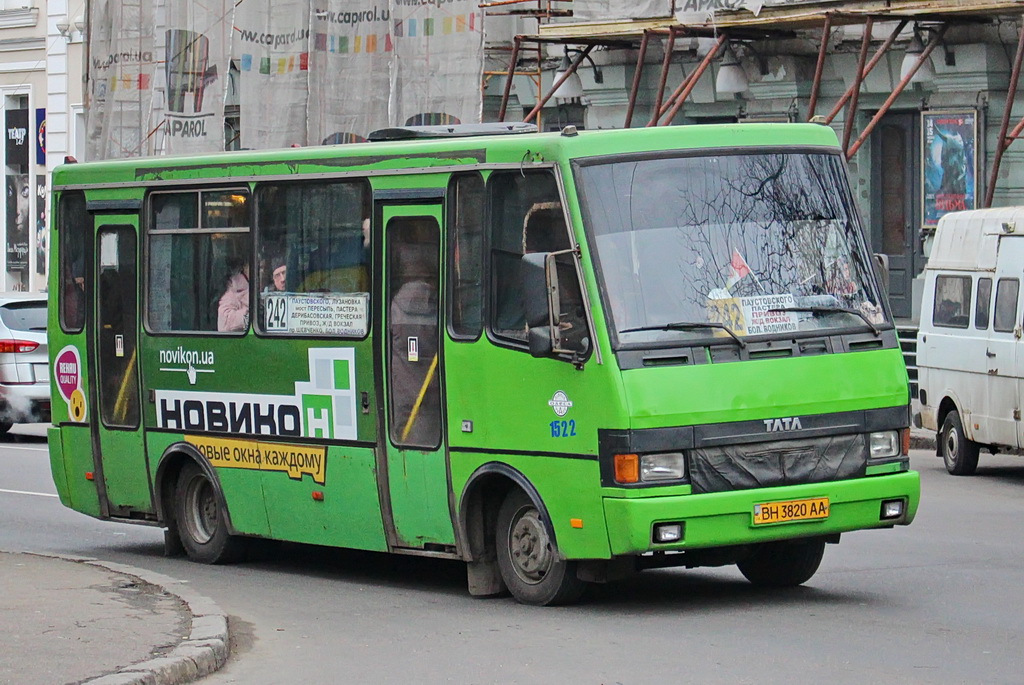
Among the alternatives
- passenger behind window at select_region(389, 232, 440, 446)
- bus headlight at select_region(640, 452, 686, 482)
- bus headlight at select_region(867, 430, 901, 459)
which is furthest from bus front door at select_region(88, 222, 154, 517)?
bus headlight at select_region(867, 430, 901, 459)

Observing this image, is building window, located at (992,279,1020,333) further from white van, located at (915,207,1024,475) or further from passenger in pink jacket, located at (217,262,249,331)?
passenger in pink jacket, located at (217,262,249,331)

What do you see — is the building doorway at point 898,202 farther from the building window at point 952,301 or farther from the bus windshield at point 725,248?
the bus windshield at point 725,248

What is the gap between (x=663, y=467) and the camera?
385 inches

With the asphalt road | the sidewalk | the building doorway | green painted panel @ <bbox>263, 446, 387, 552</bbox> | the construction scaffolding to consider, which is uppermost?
the construction scaffolding

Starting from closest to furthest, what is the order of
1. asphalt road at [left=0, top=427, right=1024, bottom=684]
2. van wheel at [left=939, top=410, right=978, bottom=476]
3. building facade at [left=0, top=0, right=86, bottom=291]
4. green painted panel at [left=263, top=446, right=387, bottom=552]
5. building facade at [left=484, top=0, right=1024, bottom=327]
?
asphalt road at [left=0, top=427, right=1024, bottom=684]
green painted panel at [left=263, top=446, right=387, bottom=552]
van wheel at [left=939, top=410, right=978, bottom=476]
building facade at [left=484, top=0, right=1024, bottom=327]
building facade at [left=0, top=0, right=86, bottom=291]

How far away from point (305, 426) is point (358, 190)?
5.00 feet

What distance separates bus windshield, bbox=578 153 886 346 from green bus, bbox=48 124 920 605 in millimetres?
12

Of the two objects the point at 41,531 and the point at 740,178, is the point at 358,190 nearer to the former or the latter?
the point at 740,178

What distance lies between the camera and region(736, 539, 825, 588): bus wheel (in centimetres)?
1099

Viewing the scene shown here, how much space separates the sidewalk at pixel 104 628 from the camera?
852 centimetres

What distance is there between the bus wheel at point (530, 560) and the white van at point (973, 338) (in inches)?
327

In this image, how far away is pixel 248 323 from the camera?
1260 centimetres

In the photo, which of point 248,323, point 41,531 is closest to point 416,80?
point 41,531

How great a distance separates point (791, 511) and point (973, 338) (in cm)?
927
